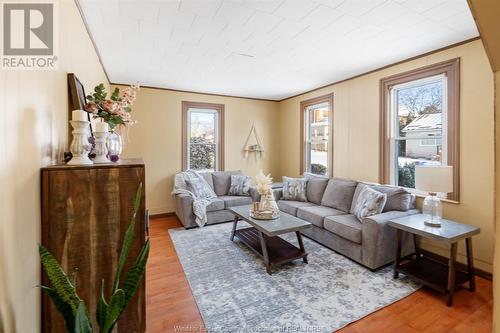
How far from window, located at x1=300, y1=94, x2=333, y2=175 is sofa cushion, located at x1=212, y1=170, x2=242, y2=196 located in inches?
64.1

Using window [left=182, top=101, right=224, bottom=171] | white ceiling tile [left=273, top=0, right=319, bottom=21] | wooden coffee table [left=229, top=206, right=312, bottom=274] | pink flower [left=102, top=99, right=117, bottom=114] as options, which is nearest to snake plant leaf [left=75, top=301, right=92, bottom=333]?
pink flower [left=102, top=99, right=117, bottom=114]

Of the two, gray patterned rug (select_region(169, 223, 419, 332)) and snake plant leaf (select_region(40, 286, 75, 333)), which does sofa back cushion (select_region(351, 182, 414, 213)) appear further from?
snake plant leaf (select_region(40, 286, 75, 333))

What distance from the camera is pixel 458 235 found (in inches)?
87.4

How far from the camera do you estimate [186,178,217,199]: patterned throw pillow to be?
436 cm

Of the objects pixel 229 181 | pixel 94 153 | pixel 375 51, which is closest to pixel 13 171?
pixel 94 153

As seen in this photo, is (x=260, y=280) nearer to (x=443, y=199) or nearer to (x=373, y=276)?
(x=373, y=276)

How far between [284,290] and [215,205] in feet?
7.44

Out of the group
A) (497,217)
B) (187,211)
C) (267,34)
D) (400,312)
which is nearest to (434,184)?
(400,312)

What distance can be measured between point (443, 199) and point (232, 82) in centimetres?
353

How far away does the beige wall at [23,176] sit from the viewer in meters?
0.94

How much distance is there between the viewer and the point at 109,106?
1.77 metres

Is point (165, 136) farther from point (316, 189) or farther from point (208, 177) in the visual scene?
point (316, 189)

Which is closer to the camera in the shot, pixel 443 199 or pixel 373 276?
pixel 373 276

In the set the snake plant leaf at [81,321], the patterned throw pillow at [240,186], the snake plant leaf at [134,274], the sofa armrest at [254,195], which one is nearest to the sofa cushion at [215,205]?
the patterned throw pillow at [240,186]
